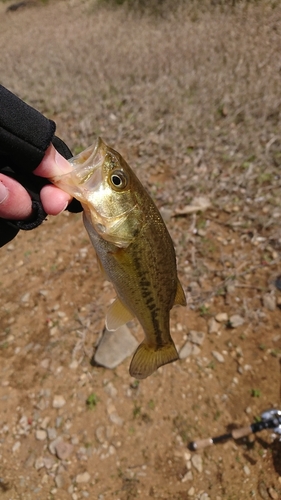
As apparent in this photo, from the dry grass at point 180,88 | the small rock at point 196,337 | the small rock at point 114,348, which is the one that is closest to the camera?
the small rock at point 114,348

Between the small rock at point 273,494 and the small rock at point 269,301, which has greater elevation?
the small rock at point 269,301

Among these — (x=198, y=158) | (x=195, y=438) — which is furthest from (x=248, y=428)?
(x=198, y=158)

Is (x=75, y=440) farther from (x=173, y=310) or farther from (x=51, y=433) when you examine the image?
(x=173, y=310)

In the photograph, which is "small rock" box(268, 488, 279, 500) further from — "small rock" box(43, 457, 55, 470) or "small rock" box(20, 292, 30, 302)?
"small rock" box(20, 292, 30, 302)

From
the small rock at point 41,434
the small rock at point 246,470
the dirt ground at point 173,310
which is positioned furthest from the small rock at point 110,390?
the small rock at point 246,470

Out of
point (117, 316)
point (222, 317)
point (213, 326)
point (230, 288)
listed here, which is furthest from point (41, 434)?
point (230, 288)

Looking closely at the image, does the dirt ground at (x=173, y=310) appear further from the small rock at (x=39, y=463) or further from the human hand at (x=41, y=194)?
the human hand at (x=41, y=194)

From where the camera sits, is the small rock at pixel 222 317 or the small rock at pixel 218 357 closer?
the small rock at pixel 218 357

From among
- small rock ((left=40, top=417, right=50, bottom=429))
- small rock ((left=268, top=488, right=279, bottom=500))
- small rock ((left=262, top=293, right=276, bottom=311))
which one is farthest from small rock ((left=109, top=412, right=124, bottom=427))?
small rock ((left=262, top=293, right=276, bottom=311))
